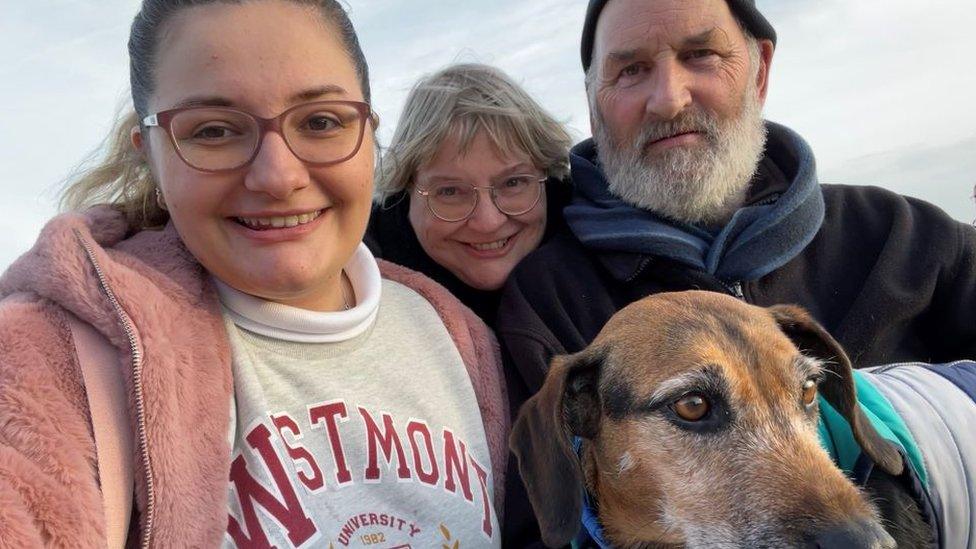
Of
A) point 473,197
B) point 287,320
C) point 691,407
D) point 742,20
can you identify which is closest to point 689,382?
point 691,407

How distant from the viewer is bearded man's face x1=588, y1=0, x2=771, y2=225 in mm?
3330

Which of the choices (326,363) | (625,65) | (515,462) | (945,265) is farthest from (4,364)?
(945,265)

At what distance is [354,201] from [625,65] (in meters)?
1.81

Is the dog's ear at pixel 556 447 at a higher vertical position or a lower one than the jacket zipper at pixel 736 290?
higher

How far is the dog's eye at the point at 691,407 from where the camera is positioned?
2281mm

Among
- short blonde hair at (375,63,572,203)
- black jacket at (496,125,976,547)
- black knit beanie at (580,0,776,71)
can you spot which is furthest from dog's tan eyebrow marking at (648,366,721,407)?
black knit beanie at (580,0,776,71)

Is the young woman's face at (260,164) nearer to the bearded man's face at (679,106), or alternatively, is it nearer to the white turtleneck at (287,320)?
the white turtleneck at (287,320)

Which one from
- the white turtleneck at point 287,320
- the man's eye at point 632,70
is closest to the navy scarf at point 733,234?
the man's eye at point 632,70

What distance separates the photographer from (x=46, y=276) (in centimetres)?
186

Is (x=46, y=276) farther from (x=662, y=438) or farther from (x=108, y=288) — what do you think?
(x=662, y=438)

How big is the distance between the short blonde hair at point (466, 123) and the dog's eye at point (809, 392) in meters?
1.78

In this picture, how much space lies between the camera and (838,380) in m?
2.52

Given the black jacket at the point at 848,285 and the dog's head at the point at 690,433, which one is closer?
the dog's head at the point at 690,433

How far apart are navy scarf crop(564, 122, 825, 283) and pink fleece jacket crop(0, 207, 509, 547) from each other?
1848 millimetres
